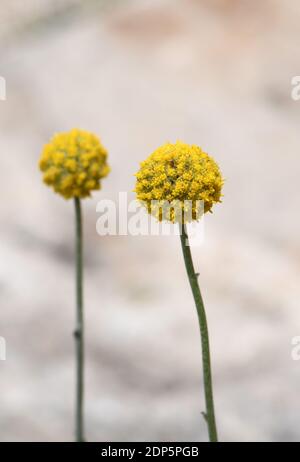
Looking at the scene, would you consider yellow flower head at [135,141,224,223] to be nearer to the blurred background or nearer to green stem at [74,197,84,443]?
green stem at [74,197,84,443]

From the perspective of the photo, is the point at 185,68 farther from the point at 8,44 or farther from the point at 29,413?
the point at 29,413

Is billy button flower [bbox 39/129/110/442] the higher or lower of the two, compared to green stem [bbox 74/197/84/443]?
higher

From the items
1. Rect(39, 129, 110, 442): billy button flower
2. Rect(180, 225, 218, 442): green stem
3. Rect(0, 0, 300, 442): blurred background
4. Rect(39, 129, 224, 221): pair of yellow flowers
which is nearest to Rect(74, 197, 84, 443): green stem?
Rect(39, 129, 110, 442): billy button flower

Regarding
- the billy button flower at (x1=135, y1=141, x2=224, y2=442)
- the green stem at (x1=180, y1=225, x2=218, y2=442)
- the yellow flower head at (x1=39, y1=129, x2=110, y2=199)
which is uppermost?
the yellow flower head at (x1=39, y1=129, x2=110, y2=199)

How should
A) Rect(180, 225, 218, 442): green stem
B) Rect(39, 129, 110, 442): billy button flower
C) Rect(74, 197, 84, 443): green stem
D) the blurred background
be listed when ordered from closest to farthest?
1. Rect(180, 225, 218, 442): green stem
2. Rect(74, 197, 84, 443): green stem
3. Rect(39, 129, 110, 442): billy button flower
4. the blurred background

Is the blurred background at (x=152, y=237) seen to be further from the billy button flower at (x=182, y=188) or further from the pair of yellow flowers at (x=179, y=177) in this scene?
the pair of yellow flowers at (x=179, y=177)

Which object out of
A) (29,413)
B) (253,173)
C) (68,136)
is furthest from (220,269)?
(68,136)

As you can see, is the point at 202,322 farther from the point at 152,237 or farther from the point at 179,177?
the point at 152,237

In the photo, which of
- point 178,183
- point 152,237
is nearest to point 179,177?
point 178,183
